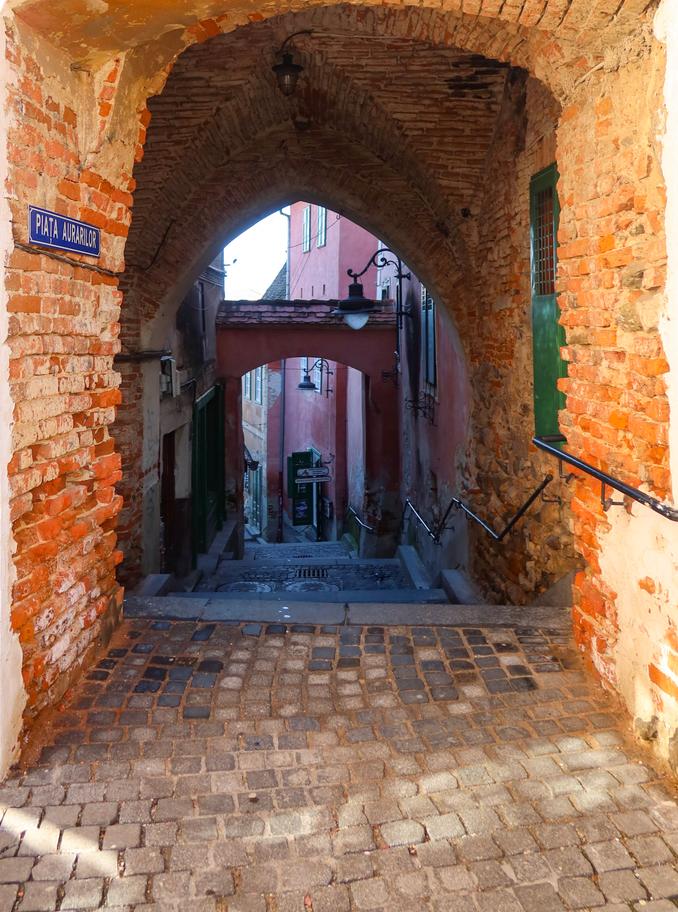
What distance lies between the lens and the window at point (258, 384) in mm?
→ 27075

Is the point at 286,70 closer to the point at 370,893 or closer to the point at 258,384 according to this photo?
the point at 370,893

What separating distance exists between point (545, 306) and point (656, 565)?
2.97 metres

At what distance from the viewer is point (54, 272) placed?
311 centimetres

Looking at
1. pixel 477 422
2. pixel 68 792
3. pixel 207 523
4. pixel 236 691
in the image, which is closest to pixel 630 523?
pixel 236 691

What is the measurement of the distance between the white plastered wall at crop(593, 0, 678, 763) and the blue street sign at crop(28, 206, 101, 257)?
7.53 feet

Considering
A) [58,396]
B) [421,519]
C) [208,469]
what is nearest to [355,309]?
[421,519]

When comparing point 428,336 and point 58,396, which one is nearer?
point 58,396

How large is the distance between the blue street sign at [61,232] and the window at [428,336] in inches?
278

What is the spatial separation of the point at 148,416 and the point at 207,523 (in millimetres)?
4924

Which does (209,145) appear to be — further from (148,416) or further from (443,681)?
(443,681)

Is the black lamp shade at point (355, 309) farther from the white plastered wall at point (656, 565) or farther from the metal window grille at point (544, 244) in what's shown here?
the white plastered wall at point (656, 565)

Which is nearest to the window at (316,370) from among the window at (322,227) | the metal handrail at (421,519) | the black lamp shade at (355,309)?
the window at (322,227)

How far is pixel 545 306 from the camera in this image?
5418 mm

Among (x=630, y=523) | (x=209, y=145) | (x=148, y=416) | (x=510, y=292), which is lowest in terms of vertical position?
(x=630, y=523)
